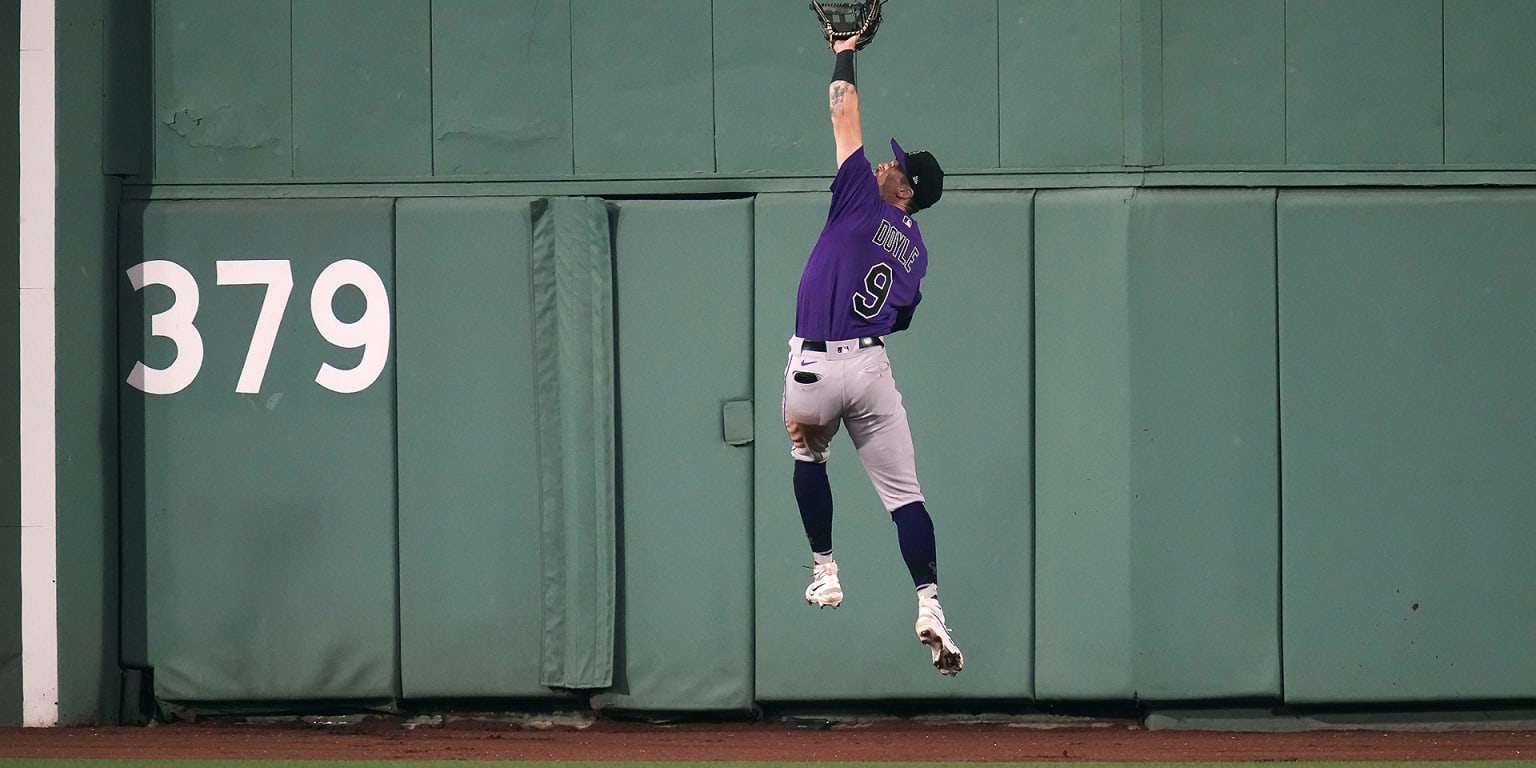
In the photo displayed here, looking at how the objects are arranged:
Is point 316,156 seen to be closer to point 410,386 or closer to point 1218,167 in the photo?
point 410,386

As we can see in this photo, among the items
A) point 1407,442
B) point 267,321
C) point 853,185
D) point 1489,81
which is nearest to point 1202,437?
point 1407,442

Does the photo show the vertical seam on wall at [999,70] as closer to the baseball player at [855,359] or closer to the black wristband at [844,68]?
the baseball player at [855,359]

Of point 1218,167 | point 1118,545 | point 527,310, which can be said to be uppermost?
point 1218,167

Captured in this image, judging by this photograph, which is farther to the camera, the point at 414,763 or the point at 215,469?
the point at 215,469

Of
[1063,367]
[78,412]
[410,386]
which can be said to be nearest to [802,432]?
[1063,367]

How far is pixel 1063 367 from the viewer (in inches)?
304

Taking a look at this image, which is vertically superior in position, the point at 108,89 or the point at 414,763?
the point at 108,89

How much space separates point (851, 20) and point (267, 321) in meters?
3.67

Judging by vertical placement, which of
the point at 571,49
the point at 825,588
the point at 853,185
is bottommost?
the point at 825,588

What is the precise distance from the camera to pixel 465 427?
7.90 meters

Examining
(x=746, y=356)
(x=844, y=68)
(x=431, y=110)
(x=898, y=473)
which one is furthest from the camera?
(x=431, y=110)

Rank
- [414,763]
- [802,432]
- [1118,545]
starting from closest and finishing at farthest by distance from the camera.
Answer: [802,432]
[414,763]
[1118,545]

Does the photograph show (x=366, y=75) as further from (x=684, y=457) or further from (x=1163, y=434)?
(x=1163, y=434)

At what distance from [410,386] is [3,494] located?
2.03 meters
